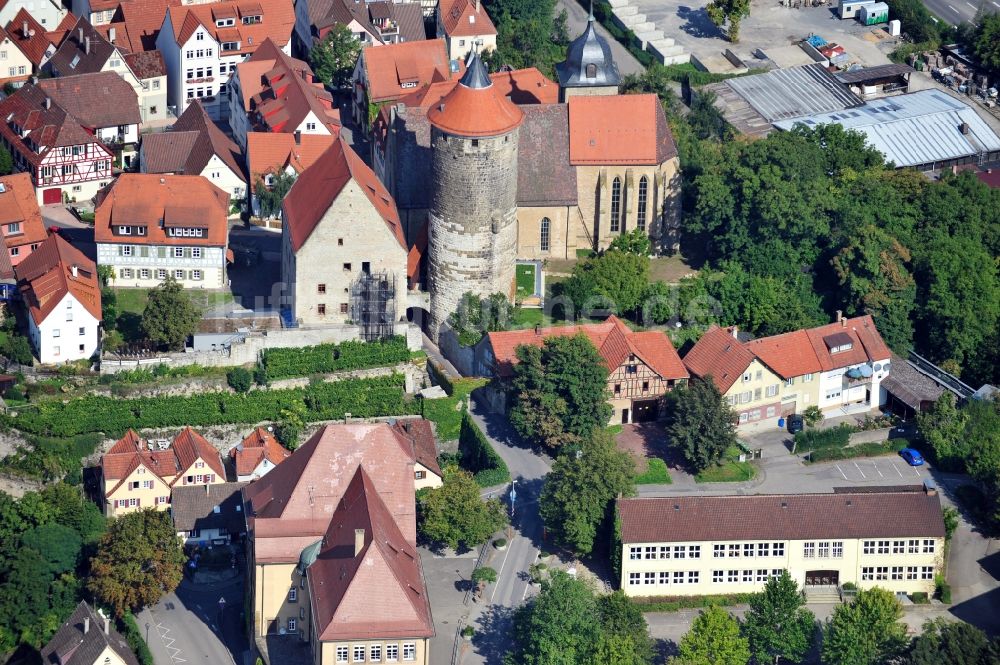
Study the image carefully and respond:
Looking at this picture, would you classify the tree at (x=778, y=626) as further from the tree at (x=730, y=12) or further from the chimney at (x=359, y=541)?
the tree at (x=730, y=12)

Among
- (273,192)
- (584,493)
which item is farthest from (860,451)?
(273,192)

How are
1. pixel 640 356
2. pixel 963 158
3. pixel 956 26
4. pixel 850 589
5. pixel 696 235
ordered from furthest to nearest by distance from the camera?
1. pixel 956 26
2. pixel 963 158
3. pixel 696 235
4. pixel 640 356
5. pixel 850 589

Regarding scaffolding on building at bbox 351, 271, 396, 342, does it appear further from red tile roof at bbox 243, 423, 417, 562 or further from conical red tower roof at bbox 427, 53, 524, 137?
red tile roof at bbox 243, 423, 417, 562

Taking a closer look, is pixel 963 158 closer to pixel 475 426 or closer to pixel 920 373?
pixel 920 373

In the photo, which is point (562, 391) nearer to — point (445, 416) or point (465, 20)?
point (445, 416)

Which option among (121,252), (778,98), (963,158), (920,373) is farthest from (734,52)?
(121,252)

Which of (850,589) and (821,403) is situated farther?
(821,403)

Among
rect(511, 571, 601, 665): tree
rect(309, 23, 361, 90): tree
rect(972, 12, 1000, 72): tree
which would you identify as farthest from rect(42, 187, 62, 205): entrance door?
rect(972, 12, 1000, 72): tree
